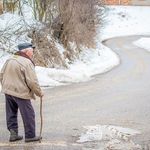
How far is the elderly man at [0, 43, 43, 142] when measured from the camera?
8344 millimetres

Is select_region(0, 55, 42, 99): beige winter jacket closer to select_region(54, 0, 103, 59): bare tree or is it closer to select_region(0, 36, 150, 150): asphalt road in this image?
select_region(0, 36, 150, 150): asphalt road

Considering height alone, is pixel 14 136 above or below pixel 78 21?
above

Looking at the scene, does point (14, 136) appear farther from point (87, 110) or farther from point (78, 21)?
point (78, 21)

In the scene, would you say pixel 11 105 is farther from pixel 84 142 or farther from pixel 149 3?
Result: pixel 149 3

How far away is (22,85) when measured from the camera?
835cm

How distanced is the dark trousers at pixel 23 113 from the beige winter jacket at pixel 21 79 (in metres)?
0.13

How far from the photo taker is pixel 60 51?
979 inches

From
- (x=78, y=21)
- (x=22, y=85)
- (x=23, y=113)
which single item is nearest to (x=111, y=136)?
(x=23, y=113)

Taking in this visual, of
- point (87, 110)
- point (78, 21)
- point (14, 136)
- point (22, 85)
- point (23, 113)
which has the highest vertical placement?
point (22, 85)

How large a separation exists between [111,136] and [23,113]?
173cm

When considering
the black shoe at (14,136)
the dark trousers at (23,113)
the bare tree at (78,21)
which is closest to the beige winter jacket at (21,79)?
the dark trousers at (23,113)

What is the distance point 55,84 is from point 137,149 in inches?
382

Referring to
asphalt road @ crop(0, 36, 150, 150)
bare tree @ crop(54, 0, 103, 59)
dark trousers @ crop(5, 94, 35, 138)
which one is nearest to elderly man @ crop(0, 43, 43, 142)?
dark trousers @ crop(5, 94, 35, 138)

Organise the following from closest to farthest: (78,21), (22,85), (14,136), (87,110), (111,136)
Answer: (22,85) < (14,136) < (111,136) < (87,110) < (78,21)
